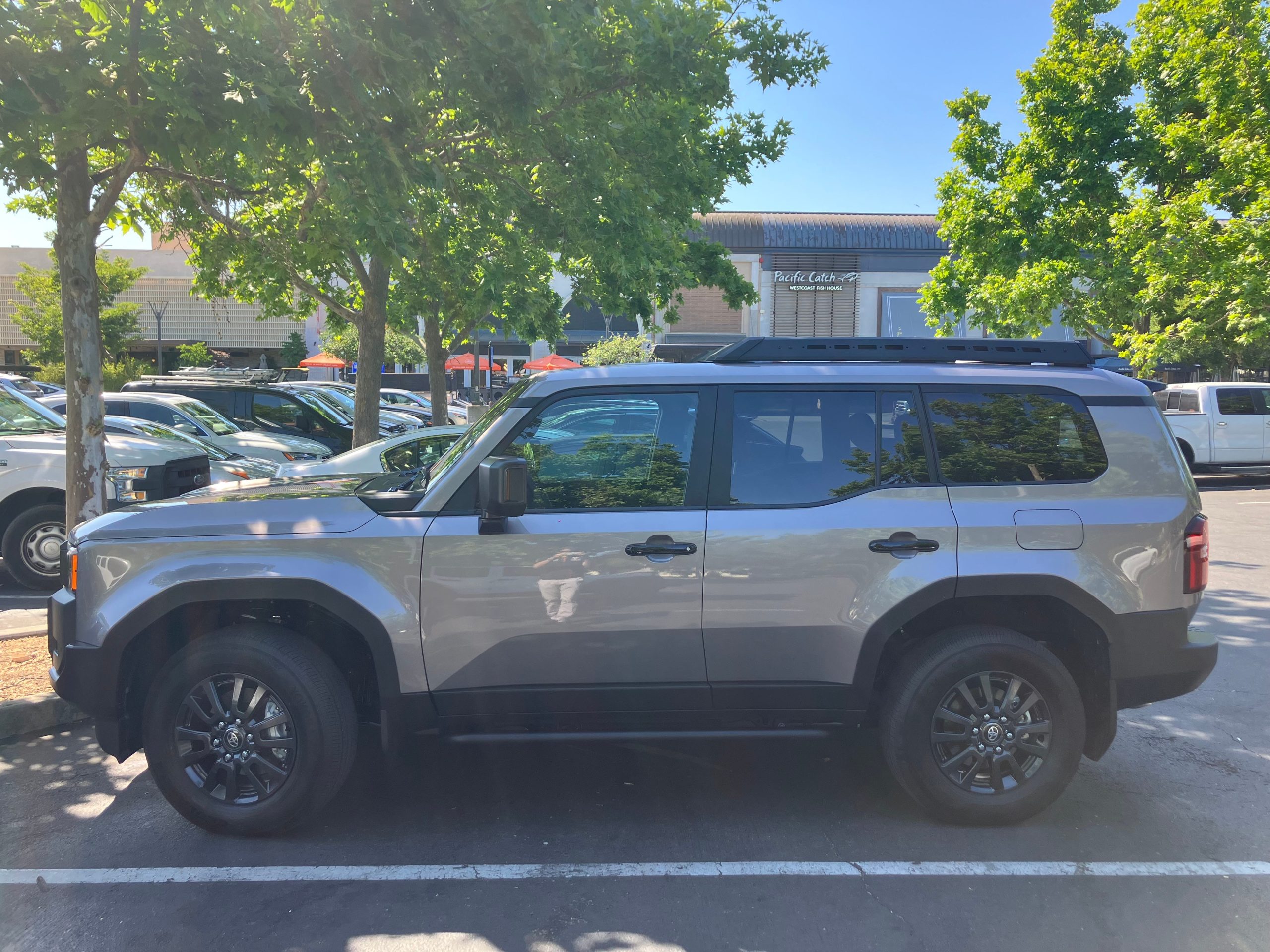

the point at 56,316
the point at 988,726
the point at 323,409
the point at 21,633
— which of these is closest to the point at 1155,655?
the point at 988,726

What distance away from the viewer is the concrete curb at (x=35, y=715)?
518cm

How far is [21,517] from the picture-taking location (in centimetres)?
847

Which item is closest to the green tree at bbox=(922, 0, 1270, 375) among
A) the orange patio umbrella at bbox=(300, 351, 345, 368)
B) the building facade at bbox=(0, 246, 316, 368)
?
the orange patio umbrella at bbox=(300, 351, 345, 368)

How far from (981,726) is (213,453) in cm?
905

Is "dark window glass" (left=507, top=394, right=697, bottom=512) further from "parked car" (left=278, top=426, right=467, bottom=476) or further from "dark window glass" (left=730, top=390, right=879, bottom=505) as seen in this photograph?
"parked car" (left=278, top=426, right=467, bottom=476)

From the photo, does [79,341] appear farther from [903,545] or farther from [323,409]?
[323,409]

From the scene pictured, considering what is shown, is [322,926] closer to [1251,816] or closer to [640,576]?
[640,576]

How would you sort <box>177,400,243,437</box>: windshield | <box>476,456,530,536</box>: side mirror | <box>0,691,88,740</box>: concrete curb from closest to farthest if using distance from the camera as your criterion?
<box>476,456,530,536</box>: side mirror < <box>0,691,88,740</box>: concrete curb < <box>177,400,243,437</box>: windshield

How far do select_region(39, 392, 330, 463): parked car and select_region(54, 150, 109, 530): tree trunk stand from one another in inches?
228

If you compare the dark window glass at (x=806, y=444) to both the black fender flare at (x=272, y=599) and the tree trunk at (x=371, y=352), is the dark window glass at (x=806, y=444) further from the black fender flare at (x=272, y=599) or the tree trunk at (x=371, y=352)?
the tree trunk at (x=371, y=352)

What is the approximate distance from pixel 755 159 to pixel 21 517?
1124 cm

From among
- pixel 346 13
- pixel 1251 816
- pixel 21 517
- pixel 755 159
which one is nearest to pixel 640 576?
pixel 1251 816

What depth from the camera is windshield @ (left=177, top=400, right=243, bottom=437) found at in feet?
44.0

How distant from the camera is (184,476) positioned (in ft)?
26.3
